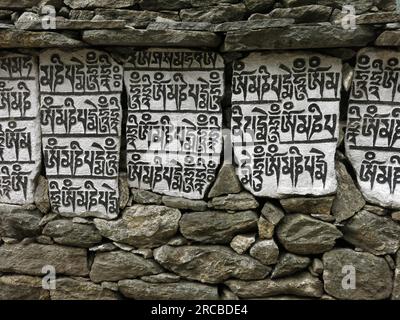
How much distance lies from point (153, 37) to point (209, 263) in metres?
1.59

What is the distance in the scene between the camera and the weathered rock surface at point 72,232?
11.1 ft

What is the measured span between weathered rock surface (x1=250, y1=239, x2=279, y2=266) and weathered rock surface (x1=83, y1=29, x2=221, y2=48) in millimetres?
1391

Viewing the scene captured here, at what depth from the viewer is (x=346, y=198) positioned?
10.4 ft

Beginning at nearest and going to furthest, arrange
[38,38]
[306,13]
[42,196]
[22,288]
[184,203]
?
[306,13], [38,38], [184,203], [42,196], [22,288]

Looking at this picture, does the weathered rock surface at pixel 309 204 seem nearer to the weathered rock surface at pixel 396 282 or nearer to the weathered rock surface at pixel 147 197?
the weathered rock surface at pixel 396 282

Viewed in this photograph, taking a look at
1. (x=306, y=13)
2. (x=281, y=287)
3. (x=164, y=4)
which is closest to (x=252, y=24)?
(x=306, y=13)

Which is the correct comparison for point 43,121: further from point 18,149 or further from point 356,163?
point 356,163

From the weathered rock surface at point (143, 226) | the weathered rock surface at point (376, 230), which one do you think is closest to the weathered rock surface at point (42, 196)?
the weathered rock surface at point (143, 226)

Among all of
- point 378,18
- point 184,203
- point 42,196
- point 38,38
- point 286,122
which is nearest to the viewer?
point 378,18

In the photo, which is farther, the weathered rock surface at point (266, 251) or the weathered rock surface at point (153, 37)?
the weathered rock surface at point (266, 251)

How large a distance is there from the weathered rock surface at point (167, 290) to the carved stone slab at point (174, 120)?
66 cm

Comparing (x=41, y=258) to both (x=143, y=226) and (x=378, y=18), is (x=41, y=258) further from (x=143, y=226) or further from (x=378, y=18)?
(x=378, y=18)

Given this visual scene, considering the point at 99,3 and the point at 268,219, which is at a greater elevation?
the point at 99,3

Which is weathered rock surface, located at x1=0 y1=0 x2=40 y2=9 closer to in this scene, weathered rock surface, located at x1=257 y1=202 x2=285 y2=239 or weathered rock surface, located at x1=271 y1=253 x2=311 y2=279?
weathered rock surface, located at x1=257 y1=202 x2=285 y2=239
